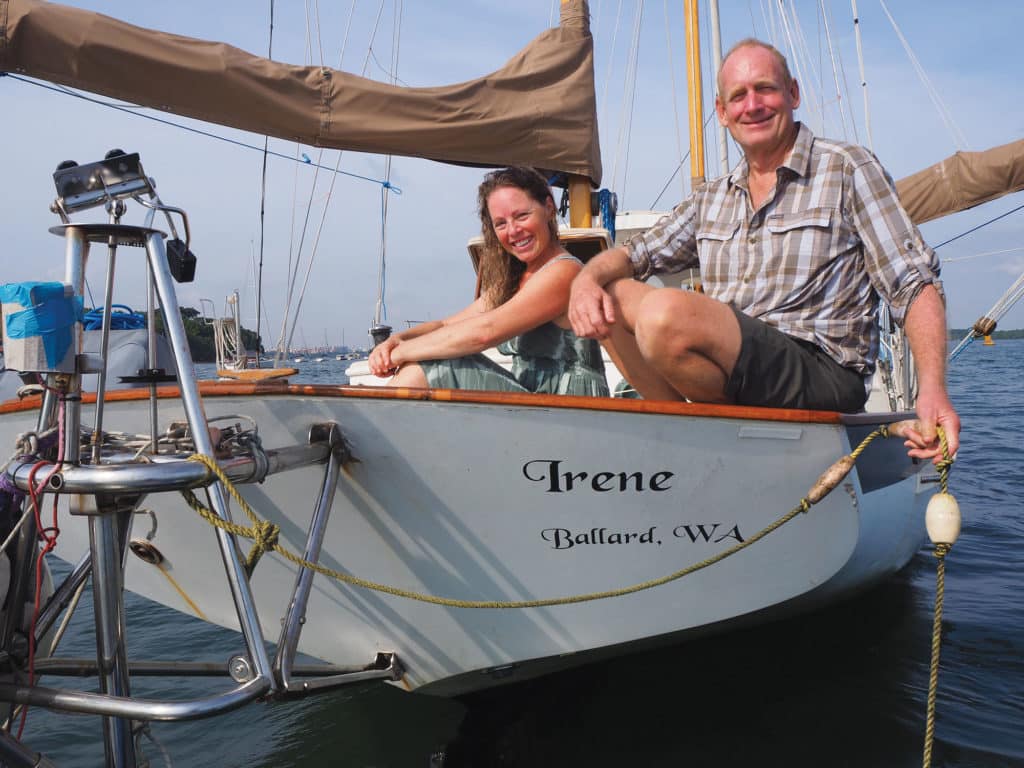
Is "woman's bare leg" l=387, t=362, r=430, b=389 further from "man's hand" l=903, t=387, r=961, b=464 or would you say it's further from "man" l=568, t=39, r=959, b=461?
"man's hand" l=903, t=387, r=961, b=464

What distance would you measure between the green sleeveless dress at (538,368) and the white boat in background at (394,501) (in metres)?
0.58

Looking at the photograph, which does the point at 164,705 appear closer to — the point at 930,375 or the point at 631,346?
the point at 631,346

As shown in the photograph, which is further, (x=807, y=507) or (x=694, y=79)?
(x=694, y=79)

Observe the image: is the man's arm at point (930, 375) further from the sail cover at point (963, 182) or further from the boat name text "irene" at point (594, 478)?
the sail cover at point (963, 182)

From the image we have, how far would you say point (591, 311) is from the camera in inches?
90.9

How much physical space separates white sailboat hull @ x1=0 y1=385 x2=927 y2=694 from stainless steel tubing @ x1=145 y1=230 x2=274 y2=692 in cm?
35

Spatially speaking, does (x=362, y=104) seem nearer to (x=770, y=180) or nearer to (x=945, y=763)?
(x=770, y=180)

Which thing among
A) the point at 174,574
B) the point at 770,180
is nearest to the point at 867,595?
the point at 770,180

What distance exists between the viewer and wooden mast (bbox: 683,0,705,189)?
8070mm

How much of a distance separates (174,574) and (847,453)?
8.36 ft

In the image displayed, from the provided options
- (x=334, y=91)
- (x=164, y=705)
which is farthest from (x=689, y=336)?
(x=334, y=91)

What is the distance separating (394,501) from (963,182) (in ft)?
18.6

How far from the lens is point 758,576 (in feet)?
7.79

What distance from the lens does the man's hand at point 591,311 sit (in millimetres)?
2297
